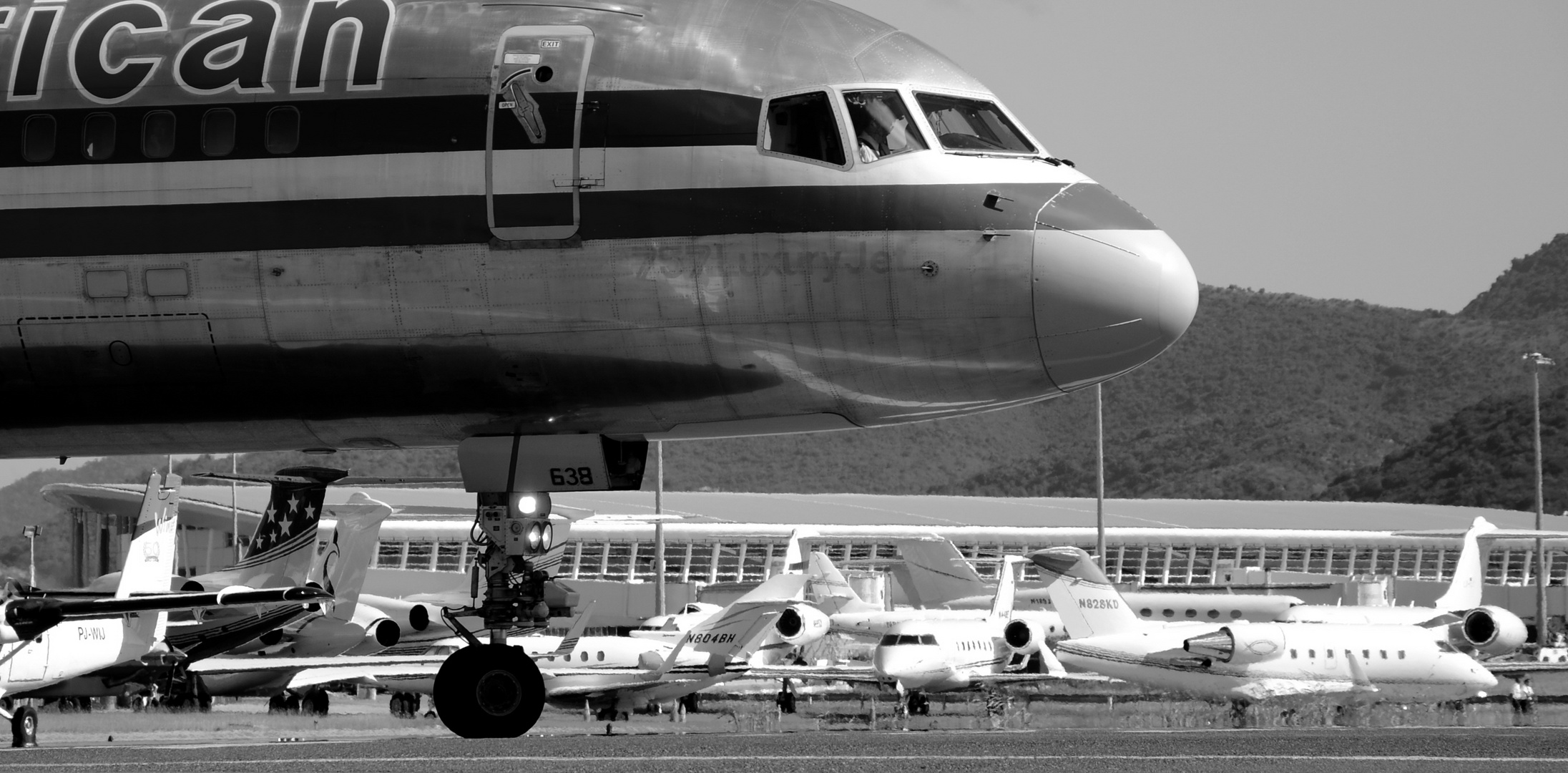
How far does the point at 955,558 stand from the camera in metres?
62.7

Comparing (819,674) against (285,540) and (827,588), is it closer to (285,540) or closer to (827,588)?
(827,588)

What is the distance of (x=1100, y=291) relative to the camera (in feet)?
33.7

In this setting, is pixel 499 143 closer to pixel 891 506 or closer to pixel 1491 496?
pixel 891 506

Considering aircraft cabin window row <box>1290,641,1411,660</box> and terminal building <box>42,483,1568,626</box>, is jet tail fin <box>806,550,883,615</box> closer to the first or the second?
aircraft cabin window row <box>1290,641,1411,660</box>

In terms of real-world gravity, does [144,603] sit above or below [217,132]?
below

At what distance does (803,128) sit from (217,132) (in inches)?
143

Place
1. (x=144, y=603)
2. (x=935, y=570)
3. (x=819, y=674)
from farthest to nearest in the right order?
(x=935, y=570) < (x=819, y=674) < (x=144, y=603)

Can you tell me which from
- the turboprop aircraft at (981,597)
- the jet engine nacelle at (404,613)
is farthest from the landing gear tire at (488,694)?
the turboprop aircraft at (981,597)

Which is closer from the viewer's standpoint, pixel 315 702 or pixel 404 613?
pixel 315 702

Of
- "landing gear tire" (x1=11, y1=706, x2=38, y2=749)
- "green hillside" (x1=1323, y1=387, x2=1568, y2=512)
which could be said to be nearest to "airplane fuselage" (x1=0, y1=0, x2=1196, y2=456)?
"landing gear tire" (x1=11, y1=706, x2=38, y2=749)

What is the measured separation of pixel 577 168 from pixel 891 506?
91.4m

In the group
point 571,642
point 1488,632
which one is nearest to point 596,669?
point 571,642

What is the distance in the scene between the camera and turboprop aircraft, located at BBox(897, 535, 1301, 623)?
60.3 meters

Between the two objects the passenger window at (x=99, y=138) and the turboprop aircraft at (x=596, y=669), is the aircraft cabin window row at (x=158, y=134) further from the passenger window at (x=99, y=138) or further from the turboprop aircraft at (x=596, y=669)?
the turboprop aircraft at (x=596, y=669)
